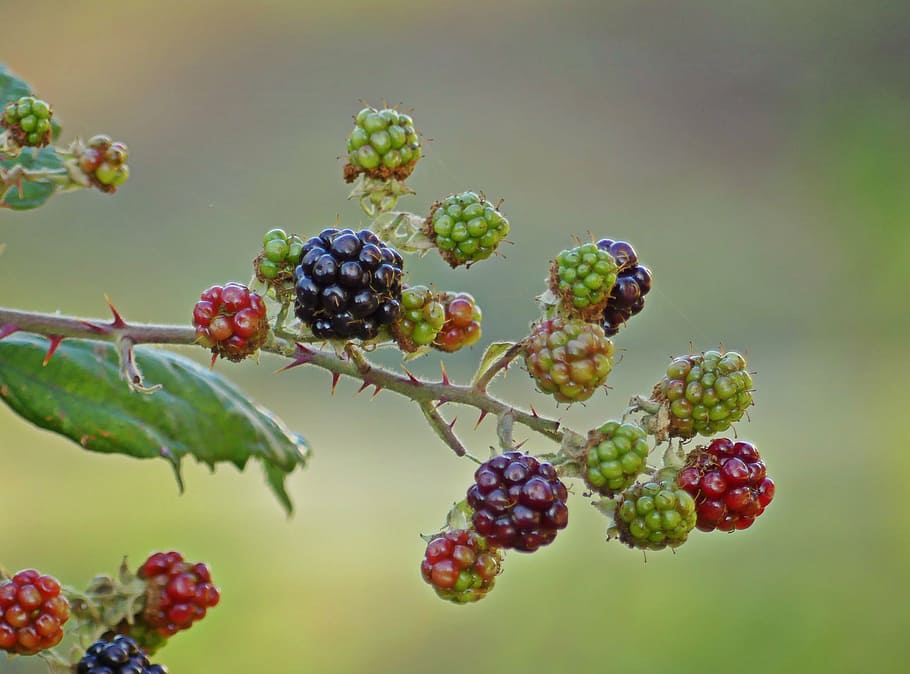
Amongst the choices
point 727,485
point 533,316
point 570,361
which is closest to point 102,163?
point 570,361

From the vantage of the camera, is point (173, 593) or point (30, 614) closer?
point (30, 614)

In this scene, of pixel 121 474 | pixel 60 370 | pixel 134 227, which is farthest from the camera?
pixel 134 227

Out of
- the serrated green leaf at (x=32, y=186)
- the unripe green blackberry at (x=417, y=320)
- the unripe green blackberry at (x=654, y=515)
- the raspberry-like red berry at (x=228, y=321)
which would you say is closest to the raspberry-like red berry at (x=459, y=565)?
the unripe green blackberry at (x=654, y=515)

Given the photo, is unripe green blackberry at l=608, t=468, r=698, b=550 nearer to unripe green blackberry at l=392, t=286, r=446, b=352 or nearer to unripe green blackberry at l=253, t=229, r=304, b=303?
unripe green blackberry at l=392, t=286, r=446, b=352

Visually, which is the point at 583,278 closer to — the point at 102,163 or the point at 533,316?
the point at 102,163

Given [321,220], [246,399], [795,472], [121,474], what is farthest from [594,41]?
[246,399]

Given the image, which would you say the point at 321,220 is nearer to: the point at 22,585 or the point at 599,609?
the point at 599,609

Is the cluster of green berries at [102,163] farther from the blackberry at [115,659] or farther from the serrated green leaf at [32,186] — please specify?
the blackberry at [115,659]

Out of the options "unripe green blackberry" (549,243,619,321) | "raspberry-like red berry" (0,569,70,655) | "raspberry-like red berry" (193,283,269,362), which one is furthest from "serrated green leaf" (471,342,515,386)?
"raspberry-like red berry" (0,569,70,655)
